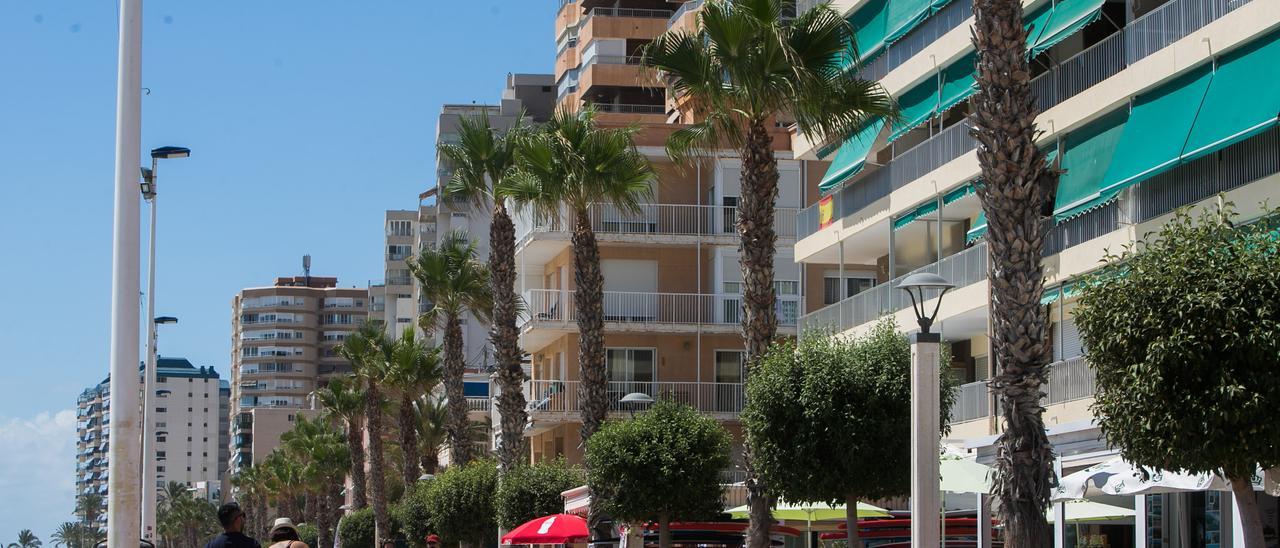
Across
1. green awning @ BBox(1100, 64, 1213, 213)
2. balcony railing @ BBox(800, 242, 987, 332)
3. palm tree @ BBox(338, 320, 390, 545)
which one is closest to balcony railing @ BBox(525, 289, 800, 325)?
balcony railing @ BBox(800, 242, 987, 332)

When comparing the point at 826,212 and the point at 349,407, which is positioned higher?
the point at 826,212

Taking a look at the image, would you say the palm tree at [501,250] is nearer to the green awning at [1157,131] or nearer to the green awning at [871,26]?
the green awning at [871,26]

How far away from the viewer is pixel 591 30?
2992 inches

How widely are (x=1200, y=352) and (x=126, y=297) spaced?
912cm

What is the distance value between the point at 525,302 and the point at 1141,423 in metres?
38.5

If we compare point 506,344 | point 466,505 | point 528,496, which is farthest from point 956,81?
point 466,505

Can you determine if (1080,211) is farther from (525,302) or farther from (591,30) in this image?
(591,30)

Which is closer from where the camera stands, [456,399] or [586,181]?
[586,181]

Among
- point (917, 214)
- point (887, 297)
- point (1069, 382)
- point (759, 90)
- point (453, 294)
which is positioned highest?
point (759, 90)

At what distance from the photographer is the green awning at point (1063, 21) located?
88.9ft

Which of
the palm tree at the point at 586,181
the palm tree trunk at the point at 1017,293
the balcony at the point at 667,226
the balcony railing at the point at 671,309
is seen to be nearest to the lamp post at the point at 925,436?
the palm tree trunk at the point at 1017,293

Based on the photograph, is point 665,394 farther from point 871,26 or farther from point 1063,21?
point 1063,21

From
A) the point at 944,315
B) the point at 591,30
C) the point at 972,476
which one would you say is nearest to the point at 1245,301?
the point at 972,476

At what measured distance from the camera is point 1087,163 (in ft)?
91.7
